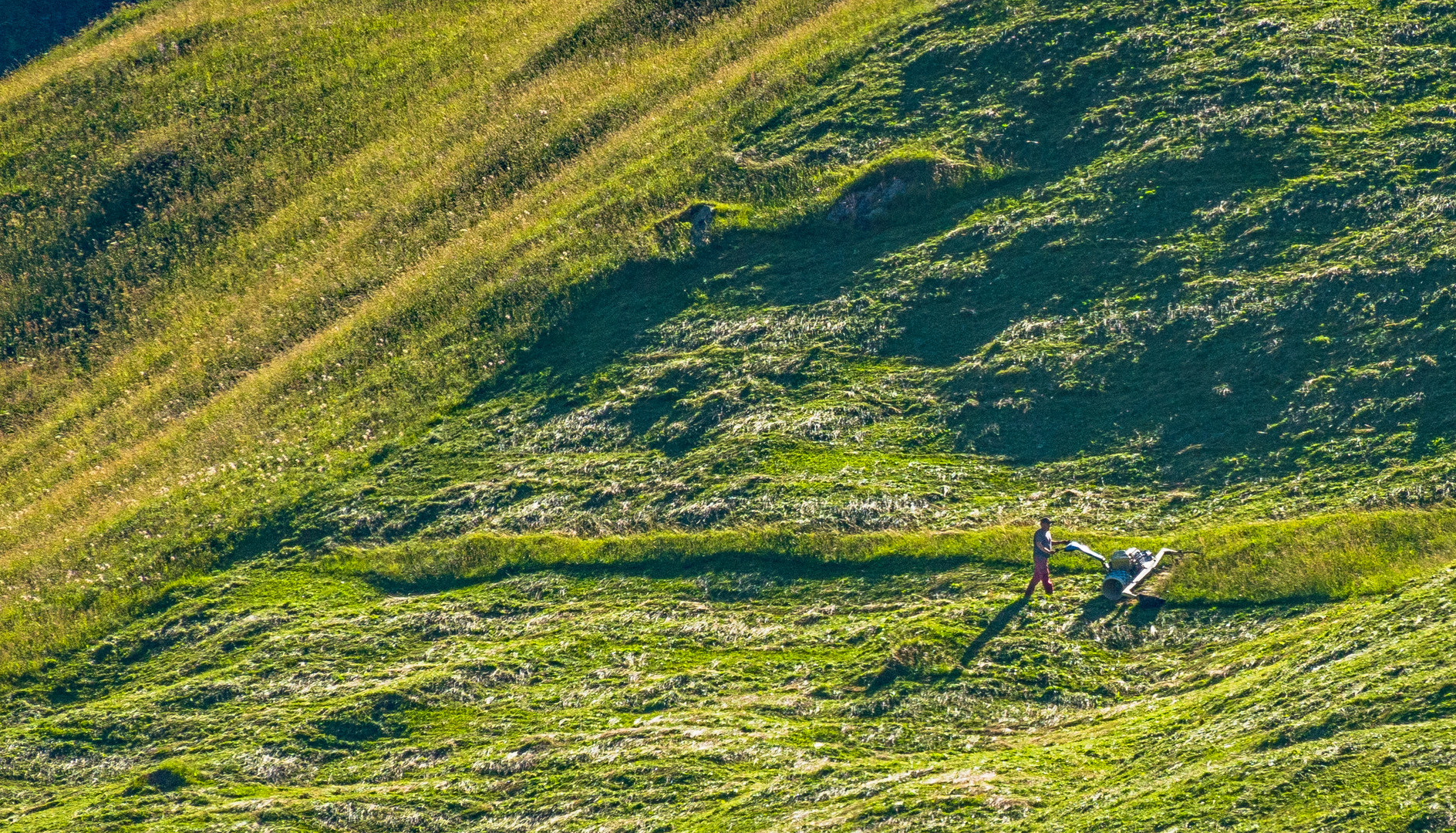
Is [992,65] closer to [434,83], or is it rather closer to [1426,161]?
[1426,161]

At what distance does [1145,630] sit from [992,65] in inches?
1135

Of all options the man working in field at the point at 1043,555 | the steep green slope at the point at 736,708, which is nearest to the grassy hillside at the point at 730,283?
the steep green slope at the point at 736,708

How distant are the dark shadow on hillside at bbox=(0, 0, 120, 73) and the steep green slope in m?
49.4

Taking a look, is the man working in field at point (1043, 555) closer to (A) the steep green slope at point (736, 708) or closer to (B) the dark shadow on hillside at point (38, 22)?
(A) the steep green slope at point (736, 708)

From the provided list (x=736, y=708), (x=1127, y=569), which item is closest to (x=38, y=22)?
(x=736, y=708)

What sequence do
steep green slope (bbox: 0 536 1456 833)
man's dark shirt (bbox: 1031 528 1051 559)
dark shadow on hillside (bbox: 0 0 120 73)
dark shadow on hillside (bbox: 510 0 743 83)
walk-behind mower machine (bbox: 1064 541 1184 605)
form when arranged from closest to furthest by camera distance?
steep green slope (bbox: 0 536 1456 833), walk-behind mower machine (bbox: 1064 541 1184 605), man's dark shirt (bbox: 1031 528 1051 559), dark shadow on hillside (bbox: 510 0 743 83), dark shadow on hillside (bbox: 0 0 120 73)

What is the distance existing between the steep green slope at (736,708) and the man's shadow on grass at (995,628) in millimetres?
119

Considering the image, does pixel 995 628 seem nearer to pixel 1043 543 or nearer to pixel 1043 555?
pixel 1043 555

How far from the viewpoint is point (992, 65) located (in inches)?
1818

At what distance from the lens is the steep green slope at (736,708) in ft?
60.9

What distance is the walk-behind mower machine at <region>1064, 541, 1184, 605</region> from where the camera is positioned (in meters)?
25.3

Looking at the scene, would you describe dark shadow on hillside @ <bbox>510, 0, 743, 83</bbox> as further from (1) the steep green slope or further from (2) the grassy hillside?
(1) the steep green slope

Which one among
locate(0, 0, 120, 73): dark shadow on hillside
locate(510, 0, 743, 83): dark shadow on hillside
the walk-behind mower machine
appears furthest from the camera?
locate(0, 0, 120, 73): dark shadow on hillside

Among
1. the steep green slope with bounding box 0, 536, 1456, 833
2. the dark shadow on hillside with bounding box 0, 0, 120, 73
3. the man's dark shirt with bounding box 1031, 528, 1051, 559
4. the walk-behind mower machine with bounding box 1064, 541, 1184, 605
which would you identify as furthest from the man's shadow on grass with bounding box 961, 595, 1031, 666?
the dark shadow on hillside with bounding box 0, 0, 120, 73
